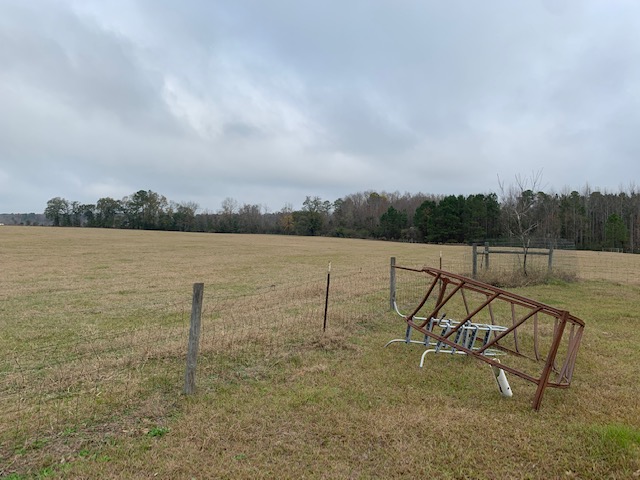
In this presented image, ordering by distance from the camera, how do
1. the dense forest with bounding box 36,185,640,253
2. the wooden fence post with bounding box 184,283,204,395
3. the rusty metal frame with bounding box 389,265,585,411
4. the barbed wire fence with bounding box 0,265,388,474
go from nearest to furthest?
1. the barbed wire fence with bounding box 0,265,388,474
2. the rusty metal frame with bounding box 389,265,585,411
3. the wooden fence post with bounding box 184,283,204,395
4. the dense forest with bounding box 36,185,640,253

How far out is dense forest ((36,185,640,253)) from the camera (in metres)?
67.3

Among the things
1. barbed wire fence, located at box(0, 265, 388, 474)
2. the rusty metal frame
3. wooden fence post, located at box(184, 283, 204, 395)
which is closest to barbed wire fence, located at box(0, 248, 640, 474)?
barbed wire fence, located at box(0, 265, 388, 474)

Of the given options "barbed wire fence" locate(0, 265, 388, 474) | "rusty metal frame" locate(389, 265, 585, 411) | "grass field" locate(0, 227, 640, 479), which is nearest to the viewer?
"grass field" locate(0, 227, 640, 479)

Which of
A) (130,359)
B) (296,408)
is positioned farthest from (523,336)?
(130,359)

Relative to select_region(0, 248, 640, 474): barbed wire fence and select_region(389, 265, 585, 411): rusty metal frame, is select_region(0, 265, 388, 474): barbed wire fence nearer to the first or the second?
select_region(0, 248, 640, 474): barbed wire fence

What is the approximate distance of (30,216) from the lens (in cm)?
11744

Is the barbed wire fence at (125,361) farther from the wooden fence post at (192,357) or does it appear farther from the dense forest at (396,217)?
the dense forest at (396,217)

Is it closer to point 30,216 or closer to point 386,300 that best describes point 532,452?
point 386,300

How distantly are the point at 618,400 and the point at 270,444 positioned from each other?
3.84 m

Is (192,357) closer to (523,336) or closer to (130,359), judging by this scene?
(130,359)

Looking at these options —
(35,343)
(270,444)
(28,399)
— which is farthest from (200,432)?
(35,343)

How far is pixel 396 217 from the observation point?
86.2 meters

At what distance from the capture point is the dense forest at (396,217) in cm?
6731

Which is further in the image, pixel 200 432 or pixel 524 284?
pixel 524 284
